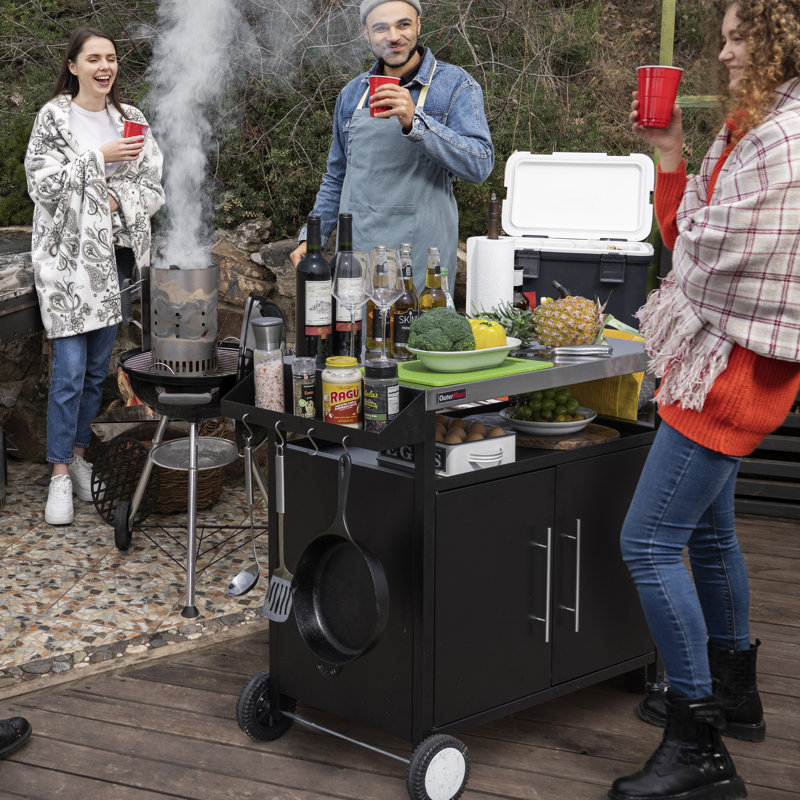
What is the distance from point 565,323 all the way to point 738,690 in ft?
3.40

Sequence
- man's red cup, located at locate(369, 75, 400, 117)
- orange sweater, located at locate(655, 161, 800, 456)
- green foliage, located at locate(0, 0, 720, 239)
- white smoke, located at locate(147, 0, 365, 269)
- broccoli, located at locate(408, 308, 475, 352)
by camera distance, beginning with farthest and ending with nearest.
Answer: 1. white smoke, located at locate(147, 0, 365, 269)
2. green foliage, located at locate(0, 0, 720, 239)
3. man's red cup, located at locate(369, 75, 400, 117)
4. broccoli, located at locate(408, 308, 475, 352)
5. orange sweater, located at locate(655, 161, 800, 456)

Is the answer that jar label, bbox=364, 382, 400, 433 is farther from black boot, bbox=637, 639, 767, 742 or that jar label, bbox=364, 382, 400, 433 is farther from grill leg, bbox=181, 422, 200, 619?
grill leg, bbox=181, 422, 200, 619

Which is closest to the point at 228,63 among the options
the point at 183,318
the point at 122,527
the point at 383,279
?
the point at 122,527

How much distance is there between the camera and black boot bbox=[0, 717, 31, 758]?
258cm

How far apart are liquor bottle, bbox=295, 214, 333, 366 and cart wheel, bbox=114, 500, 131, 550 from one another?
5.65ft

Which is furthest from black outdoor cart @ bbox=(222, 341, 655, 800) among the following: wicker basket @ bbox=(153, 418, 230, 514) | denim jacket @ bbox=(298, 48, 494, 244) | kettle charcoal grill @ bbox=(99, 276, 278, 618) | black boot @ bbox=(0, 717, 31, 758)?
wicker basket @ bbox=(153, 418, 230, 514)

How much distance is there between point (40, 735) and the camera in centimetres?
272

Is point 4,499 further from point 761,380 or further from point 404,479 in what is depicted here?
point 761,380

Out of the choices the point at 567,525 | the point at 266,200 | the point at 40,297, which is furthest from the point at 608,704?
the point at 266,200

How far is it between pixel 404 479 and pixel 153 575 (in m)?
1.76

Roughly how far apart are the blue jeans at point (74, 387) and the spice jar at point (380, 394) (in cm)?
233

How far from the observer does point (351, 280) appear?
8.00 ft

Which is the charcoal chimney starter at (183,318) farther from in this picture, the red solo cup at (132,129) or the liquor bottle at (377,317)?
the red solo cup at (132,129)

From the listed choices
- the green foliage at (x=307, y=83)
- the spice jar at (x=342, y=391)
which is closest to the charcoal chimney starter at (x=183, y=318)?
the spice jar at (x=342, y=391)
